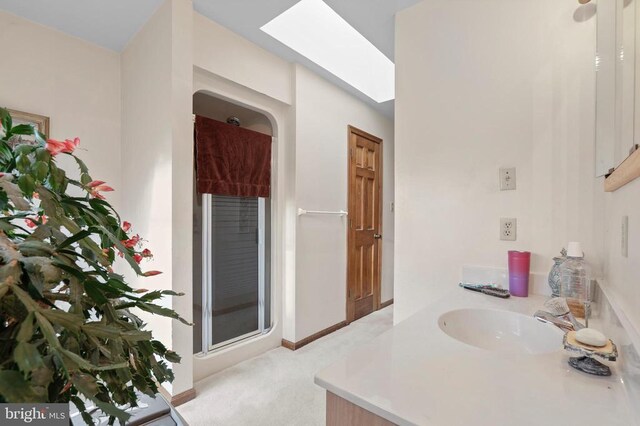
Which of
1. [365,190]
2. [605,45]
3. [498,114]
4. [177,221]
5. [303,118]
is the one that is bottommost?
[177,221]

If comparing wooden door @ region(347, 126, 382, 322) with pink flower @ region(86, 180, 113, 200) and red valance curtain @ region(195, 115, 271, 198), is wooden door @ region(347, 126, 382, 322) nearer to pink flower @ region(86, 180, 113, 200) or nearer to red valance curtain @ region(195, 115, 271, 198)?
red valance curtain @ region(195, 115, 271, 198)

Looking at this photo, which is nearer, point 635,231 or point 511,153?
point 635,231

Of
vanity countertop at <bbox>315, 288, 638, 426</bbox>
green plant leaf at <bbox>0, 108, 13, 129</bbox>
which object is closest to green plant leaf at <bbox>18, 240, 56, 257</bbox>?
green plant leaf at <bbox>0, 108, 13, 129</bbox>

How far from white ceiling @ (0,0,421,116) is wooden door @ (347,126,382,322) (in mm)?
1304

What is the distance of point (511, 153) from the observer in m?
1.42

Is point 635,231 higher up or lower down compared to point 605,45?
lower down

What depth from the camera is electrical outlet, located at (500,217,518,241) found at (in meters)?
1.40

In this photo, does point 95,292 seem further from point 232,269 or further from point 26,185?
point 232,269

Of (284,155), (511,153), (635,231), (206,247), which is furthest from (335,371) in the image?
(284,155)

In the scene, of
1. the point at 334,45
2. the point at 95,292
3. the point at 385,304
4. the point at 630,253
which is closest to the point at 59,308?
the point at 95,292

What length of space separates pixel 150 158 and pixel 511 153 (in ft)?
7.10

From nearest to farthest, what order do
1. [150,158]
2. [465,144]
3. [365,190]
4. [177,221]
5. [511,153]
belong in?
1. [511,153]
2. [465,144]
3. [177,221]
4. [150,158]
5. [365,190]

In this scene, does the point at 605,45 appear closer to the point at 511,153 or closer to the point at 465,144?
the point at 511,153

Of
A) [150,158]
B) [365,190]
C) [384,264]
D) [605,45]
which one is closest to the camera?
[605,45]
